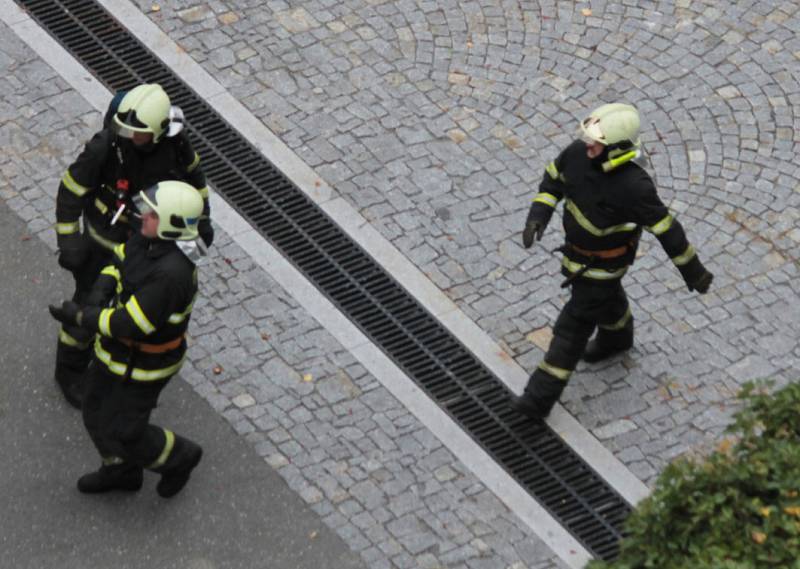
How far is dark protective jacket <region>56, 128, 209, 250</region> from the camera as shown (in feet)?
27.9

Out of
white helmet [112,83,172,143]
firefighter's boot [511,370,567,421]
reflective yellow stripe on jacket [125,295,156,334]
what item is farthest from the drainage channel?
reflective yellow stripe on jacket [125,295,156,334]

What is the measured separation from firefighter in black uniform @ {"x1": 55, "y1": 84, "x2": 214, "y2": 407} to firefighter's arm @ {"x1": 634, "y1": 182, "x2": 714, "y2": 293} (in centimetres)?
225

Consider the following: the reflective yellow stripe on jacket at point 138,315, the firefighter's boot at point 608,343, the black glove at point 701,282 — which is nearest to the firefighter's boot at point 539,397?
the firefighter's boot at point 608,343

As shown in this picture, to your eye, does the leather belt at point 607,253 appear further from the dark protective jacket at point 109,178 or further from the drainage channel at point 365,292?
the dark protective jacket at point 109,178

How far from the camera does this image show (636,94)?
11031 millimetres

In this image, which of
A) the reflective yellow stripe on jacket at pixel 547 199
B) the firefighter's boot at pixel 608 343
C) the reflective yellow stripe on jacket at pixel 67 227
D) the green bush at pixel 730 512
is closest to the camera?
the green bush at pixel 730 512

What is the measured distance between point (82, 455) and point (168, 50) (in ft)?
11.1

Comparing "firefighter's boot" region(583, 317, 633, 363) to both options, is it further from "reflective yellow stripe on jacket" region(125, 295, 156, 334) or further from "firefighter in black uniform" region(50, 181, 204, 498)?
"reflective yellow stripe on jacket" region(125, 295, 156, 334)

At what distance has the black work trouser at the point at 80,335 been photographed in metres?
8.82

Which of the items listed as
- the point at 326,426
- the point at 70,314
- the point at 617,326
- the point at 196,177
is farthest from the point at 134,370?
the point at 617,326

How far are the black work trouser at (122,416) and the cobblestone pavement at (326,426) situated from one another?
2.64ft

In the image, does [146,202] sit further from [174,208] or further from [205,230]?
[205,230]

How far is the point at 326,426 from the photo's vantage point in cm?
919

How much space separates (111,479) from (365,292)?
205 centimetres
